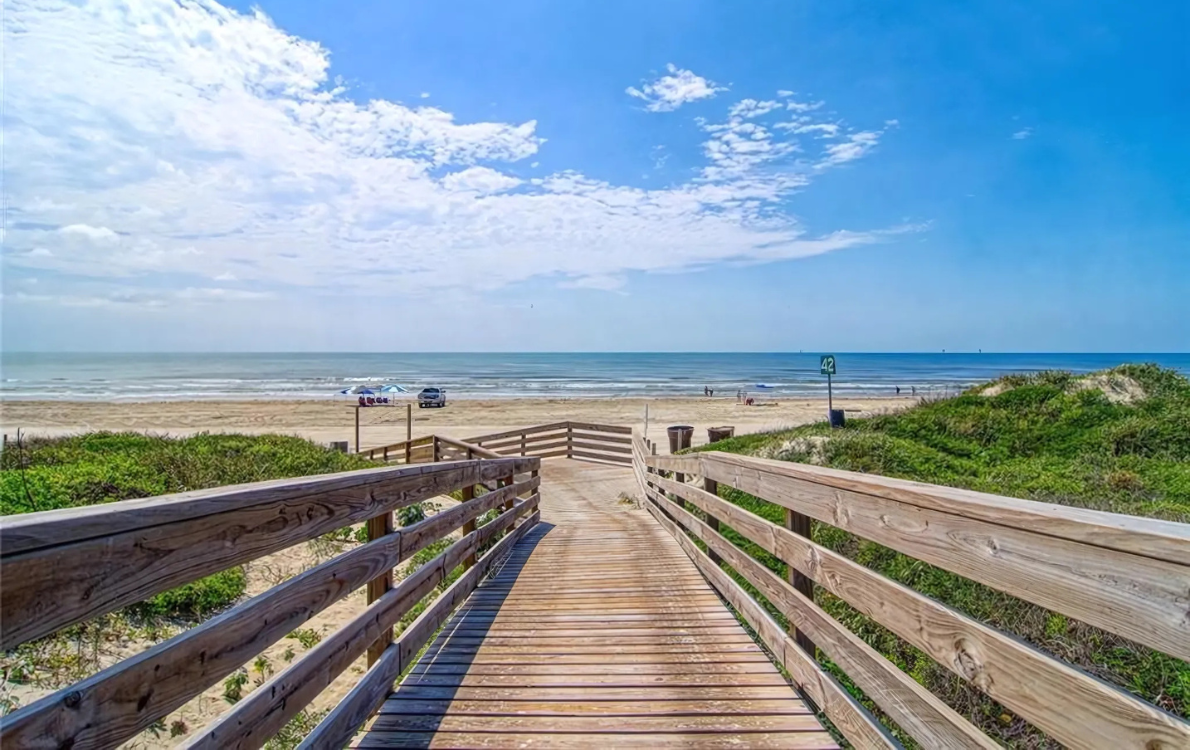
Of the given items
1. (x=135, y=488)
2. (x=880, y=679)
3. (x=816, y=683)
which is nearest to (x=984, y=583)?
(x=880, y=679)

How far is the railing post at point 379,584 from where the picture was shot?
320 centimetres

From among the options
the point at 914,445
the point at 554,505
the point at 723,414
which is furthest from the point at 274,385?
the point at 914,445

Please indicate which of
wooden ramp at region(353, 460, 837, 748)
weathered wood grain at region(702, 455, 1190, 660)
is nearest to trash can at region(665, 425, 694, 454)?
wooden ramp at region(353, 460, 837, 748)

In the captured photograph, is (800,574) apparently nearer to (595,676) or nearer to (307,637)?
(595,676)

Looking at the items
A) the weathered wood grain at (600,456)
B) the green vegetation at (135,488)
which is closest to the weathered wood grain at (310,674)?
→ the green vegetation at (135,488)

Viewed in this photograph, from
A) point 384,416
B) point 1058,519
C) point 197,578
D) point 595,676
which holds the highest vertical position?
point 1058,519

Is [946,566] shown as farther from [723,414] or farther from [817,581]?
[723,414]

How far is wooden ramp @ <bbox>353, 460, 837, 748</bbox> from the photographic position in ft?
8.99

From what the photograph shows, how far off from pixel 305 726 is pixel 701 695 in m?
2.41

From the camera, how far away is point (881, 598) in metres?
2.43

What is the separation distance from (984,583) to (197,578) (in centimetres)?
212

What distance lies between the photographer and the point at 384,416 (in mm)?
34344

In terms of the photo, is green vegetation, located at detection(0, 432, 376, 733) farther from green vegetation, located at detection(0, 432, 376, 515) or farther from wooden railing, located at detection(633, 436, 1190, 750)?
wooden railing, located at detection(633, 436, 1190, 750)

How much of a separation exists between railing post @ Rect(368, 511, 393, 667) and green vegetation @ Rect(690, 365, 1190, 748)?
3233 mm
